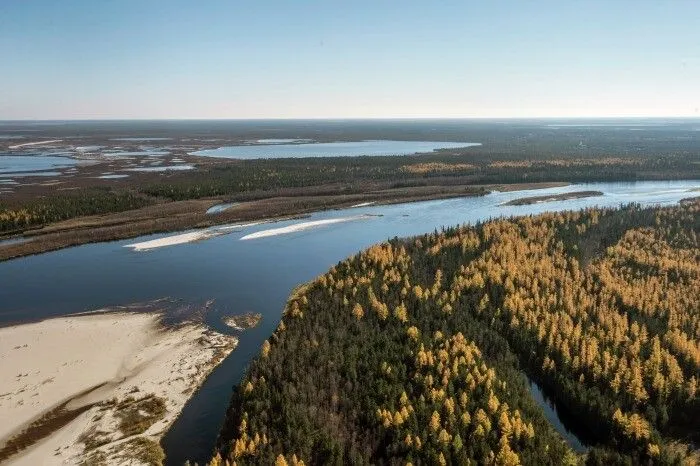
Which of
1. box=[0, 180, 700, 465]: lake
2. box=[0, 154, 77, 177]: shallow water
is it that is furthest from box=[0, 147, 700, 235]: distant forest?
box=[0, 154, 77, 177]: shallow water

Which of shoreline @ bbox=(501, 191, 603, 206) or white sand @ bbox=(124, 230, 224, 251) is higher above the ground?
shoreline @ bbox=(501, 191, 603, 206)

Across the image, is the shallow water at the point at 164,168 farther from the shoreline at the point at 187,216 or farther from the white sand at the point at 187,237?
the white sand at the point at 187,237

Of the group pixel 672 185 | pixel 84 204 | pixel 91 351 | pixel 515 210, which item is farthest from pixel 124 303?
pixel 672 185

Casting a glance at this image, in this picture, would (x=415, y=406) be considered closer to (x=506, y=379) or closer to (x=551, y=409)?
(x=506, y=379)

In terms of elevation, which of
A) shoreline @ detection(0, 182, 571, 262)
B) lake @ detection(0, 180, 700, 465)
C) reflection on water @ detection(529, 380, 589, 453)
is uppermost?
shoreline @ detection(0, 182, 571, 262)

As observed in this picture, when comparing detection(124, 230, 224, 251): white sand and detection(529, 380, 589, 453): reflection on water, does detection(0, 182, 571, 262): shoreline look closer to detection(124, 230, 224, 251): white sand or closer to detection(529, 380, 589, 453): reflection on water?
detection(124, 230, 224, 251): white sand

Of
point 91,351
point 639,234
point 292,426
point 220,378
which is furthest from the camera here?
point 639,234
